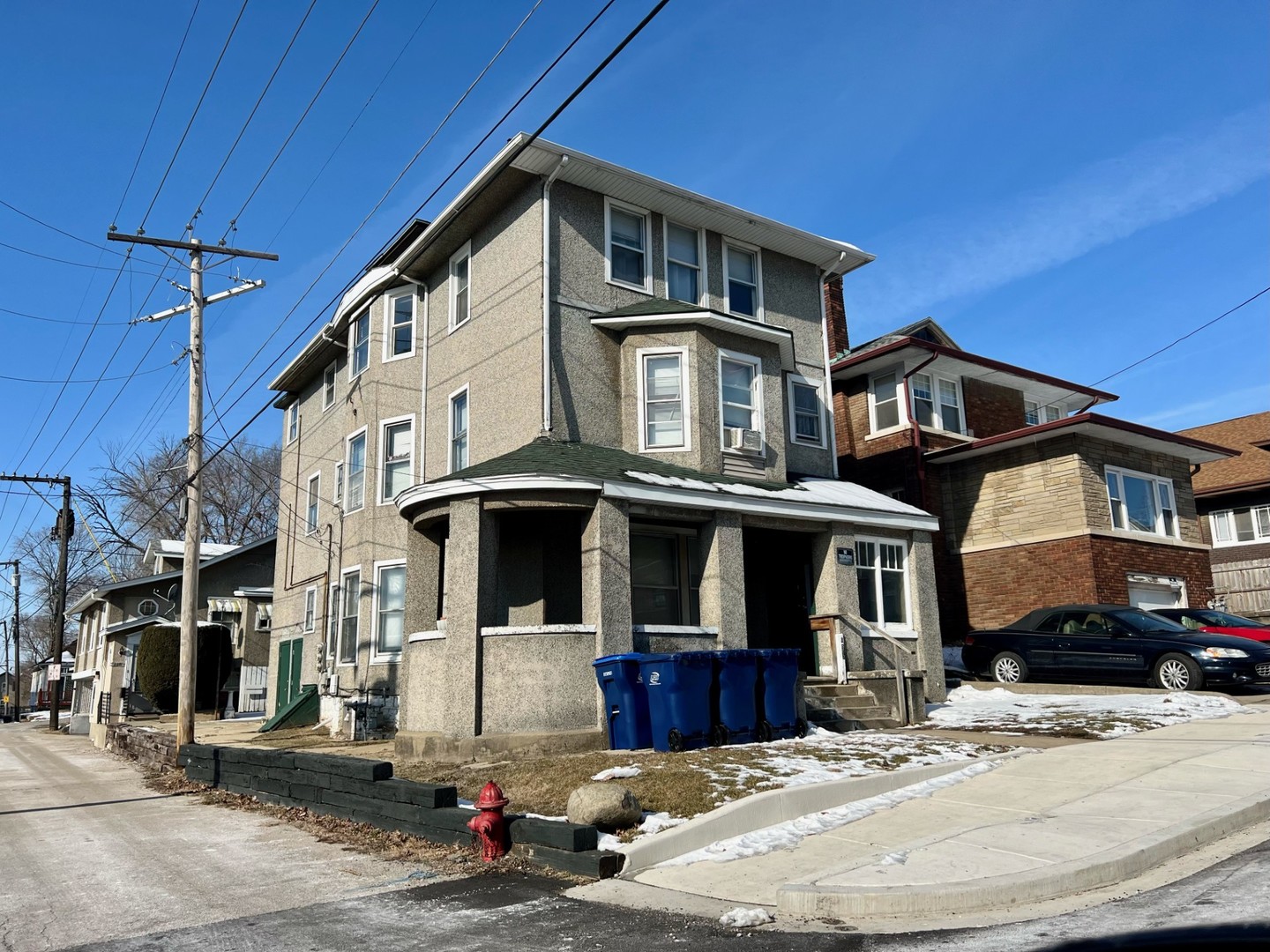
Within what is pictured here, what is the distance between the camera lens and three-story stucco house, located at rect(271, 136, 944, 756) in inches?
537

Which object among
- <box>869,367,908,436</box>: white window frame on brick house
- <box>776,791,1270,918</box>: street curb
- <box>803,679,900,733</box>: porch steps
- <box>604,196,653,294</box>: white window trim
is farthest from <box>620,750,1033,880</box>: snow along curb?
<box>869,367,908,436</box>: white window frame on brick house

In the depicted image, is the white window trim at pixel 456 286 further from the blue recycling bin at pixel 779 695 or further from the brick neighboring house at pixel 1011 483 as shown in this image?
the brick neighboring house at pixel 1011 483

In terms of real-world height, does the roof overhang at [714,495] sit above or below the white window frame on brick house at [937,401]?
below

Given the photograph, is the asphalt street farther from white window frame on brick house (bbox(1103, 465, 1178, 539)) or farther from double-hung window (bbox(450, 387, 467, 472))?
white window frame on brick house (bbox(1103, 465, 1178, 539))

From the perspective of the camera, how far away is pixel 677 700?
11883 mm

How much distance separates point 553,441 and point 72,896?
10.0 metres

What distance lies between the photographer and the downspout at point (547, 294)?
16.3m

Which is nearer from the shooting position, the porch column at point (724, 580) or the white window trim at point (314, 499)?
the porch column at point (724, 580)

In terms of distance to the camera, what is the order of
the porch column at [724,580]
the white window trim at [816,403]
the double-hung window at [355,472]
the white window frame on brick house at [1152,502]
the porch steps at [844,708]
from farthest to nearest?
the white window frame on brick house at [1152,502], the double-hung window at [355,472], the white window trim at [816,403], the porch column at [724,580], the porch steps at [844,708]

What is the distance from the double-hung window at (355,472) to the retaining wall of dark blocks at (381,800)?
834 cm

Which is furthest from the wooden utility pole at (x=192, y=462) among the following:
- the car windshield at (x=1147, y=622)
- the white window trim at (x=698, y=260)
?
the car windshield at (x=1147, y=622)

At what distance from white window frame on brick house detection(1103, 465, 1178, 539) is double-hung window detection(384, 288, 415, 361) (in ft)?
52.0

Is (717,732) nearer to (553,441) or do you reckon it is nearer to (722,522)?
(722,522)

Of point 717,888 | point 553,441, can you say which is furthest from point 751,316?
point 717,888
